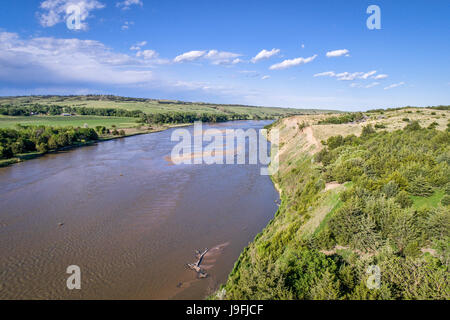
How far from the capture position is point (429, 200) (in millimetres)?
12367

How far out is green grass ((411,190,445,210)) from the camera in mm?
11949

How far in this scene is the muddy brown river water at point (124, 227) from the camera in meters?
14.1

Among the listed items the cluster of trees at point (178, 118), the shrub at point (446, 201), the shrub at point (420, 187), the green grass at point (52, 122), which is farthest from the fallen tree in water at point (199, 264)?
the cluster of trees at point (178, 118)

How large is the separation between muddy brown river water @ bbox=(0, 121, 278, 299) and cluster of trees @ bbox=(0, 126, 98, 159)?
398 inches

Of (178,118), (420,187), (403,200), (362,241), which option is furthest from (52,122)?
(420,187)

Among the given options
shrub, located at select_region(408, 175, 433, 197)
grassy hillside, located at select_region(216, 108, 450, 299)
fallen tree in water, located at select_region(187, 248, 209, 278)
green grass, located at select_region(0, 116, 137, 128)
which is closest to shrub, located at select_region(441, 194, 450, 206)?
grassy hillside, located at select_region(216, 108, 450, 299)

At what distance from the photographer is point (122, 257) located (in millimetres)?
16469

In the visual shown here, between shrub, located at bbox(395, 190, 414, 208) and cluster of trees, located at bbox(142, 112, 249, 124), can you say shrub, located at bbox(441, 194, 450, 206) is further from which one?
cluster of trees, located at bbox(142, 112, 249, 124)

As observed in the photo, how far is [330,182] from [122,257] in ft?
53.4

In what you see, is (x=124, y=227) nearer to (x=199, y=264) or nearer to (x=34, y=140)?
(x=199, y=264)

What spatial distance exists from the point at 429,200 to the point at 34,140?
6339cm

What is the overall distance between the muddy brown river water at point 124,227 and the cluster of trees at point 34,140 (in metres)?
10.1
